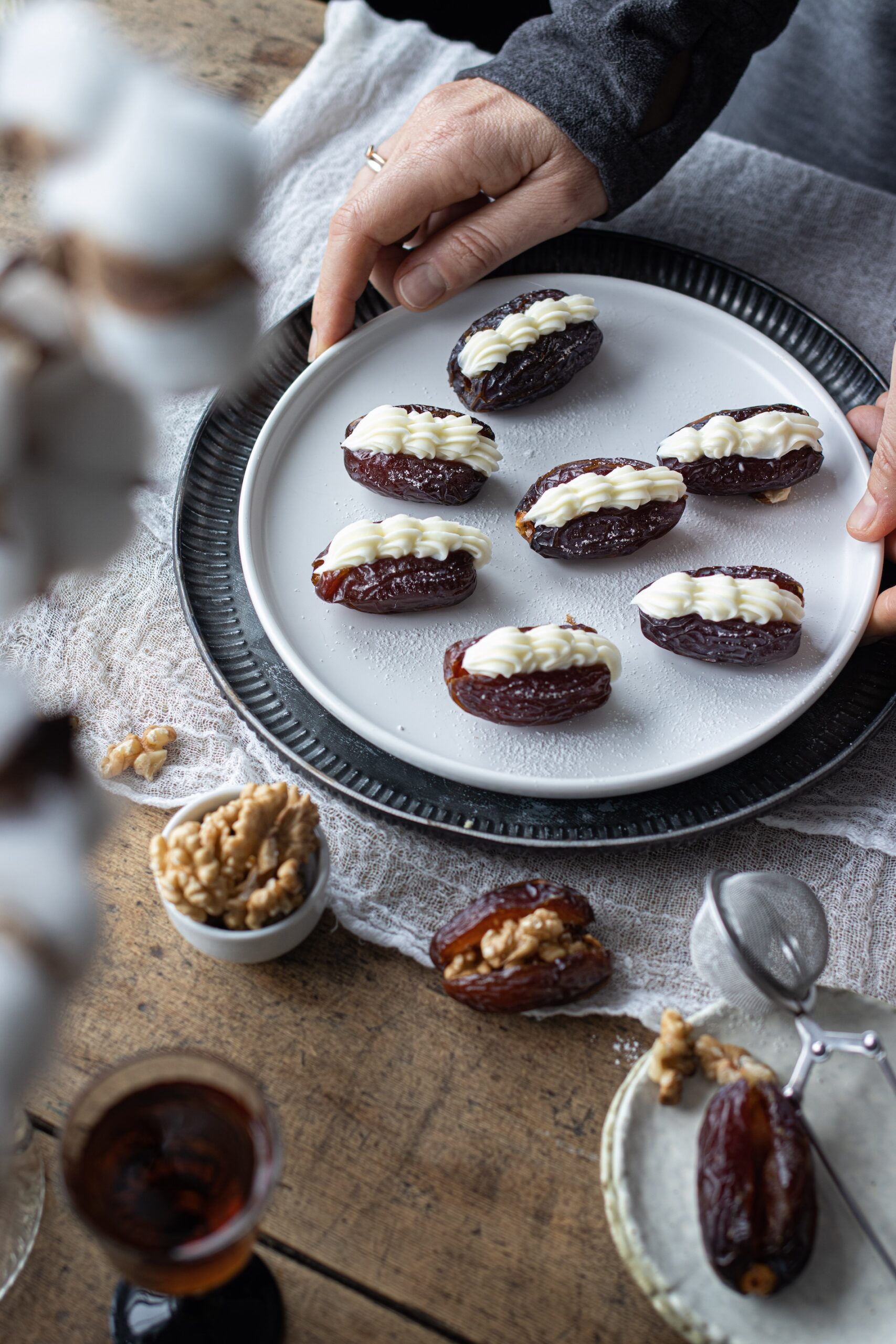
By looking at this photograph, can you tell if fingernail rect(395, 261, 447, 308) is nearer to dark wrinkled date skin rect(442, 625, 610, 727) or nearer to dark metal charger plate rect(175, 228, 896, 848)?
dark metal charger plate rect(175, 228, 896, 848)

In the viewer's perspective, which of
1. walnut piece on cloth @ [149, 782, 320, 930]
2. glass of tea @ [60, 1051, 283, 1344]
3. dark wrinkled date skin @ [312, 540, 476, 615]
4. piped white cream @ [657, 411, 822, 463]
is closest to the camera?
glass of tea @ [60, 1051, 283, 1344]

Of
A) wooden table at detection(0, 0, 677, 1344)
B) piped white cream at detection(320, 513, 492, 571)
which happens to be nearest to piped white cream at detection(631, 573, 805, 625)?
piped white cream at detection(320, 513, 492, 571)

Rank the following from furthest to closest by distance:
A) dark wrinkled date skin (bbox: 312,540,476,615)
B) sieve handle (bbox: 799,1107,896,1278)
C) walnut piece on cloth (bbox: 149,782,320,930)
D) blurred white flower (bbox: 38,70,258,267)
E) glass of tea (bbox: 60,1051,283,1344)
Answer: dark wrinkled date skin (bbox: 312,540,476,615) → walnut piece on cloth (bbox: 149,782,320,930) → sieve handle (bbox: 799,1107,896,1278) → glass of tea (bbox: 60,1051,283,1344) → blurred white flower (bbox: 38,70,258,267)

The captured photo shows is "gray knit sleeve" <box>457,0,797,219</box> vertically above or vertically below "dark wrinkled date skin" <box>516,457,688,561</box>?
above

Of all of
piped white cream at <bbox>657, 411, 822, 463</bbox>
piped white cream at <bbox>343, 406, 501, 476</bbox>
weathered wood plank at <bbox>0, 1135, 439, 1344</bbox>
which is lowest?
weathered wood plank at <bbox>0, 1135, 439, 1344</bbox>

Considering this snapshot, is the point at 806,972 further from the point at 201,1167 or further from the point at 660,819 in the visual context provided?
the point at 201,1167

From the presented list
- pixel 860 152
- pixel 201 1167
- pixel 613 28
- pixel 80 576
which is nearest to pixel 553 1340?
pixel 201 1167

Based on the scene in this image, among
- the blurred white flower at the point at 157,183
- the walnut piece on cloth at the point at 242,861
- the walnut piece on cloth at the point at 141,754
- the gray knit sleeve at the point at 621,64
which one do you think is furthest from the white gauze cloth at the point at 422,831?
the blurred white flower at the point at 157,183

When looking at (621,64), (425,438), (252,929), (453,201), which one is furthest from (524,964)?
(621,64)

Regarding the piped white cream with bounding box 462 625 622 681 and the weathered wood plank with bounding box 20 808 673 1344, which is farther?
the piped white cream with bounding box 462 625 622 681
